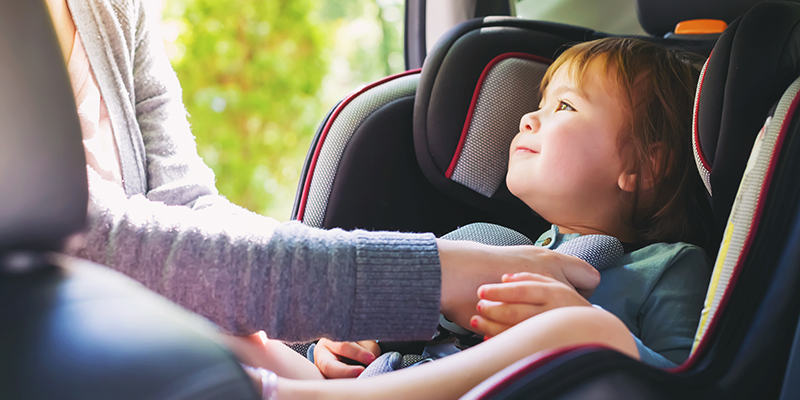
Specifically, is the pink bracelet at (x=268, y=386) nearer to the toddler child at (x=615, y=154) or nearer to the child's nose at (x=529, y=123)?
the toddler child at (x=615, y=154)

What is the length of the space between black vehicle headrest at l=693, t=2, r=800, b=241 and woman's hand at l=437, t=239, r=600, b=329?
0.75 ft

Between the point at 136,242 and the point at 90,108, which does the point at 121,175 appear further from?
the point at 136,242

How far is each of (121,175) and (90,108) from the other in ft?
0.37

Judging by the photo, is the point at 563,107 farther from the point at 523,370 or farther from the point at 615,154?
the point at 523,370

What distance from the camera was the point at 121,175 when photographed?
35.1 inches

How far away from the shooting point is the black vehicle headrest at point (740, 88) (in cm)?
66

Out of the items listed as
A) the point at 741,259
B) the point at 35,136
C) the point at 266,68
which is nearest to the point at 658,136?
the point at 741,259

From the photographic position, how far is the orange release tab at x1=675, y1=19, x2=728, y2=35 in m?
1.11

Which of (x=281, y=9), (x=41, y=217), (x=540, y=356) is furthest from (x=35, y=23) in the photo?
(x=281, y=9)

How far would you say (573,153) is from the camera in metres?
0.96

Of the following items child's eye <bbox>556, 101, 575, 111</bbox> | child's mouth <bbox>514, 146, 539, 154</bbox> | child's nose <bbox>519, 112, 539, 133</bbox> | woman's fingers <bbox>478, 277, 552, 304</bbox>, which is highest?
child's eye <bbox>556, 101, 575, 111</bbox>

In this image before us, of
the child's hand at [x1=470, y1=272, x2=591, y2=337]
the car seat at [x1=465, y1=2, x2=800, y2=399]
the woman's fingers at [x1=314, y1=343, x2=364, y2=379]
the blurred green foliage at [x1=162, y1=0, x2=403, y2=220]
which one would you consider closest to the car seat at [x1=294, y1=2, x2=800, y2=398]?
the car seat at [x1=465, y1=2, x2=800, y2=399]

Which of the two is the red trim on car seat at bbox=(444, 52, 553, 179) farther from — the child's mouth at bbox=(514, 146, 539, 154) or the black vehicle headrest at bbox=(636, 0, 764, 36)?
the black vehicle headrest at bbox=(636, 0, 764, 36)

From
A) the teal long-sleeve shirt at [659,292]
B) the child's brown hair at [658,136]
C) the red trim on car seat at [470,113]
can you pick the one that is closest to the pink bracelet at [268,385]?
the teal long-sleeve shirt at [659,292]
